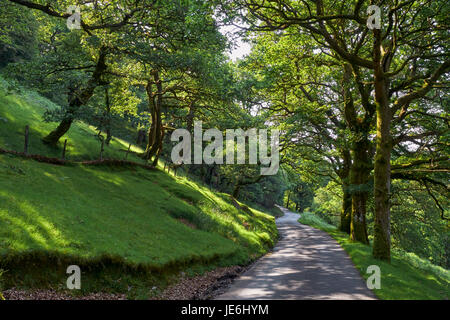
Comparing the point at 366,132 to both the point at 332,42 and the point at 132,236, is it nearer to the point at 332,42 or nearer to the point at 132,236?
the point at 332,42

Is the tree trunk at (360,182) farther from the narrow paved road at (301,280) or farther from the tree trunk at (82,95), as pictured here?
the tree trunk at (82,95)

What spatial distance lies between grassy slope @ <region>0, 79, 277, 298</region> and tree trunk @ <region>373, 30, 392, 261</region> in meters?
A: 8.21

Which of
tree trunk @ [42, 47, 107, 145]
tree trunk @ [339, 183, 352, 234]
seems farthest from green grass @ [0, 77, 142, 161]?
tree trunk @ [339, 183, 352, 234]

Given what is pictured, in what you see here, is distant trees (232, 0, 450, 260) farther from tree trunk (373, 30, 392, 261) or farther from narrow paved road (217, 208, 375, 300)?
narrow paved road (217, 208, 375, 300)

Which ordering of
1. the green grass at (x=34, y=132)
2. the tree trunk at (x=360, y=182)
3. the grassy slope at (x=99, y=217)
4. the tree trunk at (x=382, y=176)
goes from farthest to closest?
the tree trunk at (x=360, y=182), the green grass at (x=34, y=132), the tree trunk at (x=382, y=176), the grassy slope at (x=99, y=217)

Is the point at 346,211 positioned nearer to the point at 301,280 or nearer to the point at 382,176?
the point at 382,176

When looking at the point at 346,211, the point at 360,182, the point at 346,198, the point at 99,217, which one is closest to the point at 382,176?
the point at 360,182

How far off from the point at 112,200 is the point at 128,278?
749cm

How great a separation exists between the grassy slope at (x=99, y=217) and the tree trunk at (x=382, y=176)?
8.21 metres

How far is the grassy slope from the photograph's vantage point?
9.84 m

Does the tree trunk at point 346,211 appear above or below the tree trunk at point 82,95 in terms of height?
below

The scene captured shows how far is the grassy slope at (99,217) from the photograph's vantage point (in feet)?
32.3

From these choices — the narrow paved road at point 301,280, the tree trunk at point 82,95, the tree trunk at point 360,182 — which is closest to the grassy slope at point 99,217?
the tree trunk at point 82,95
